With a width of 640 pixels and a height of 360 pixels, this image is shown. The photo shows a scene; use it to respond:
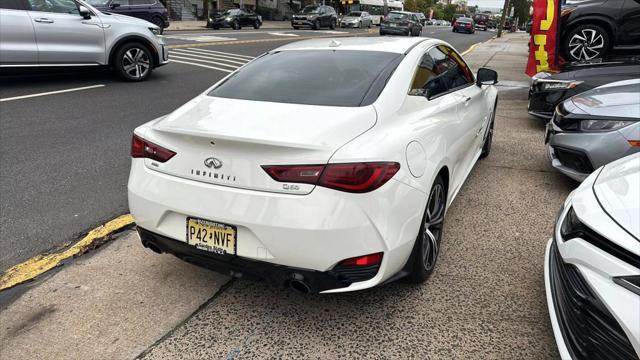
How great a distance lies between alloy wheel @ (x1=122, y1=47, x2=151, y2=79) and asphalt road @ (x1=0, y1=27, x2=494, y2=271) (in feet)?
0.83

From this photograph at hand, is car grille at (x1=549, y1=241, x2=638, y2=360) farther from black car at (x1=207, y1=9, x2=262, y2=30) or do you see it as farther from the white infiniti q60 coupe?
black car at (x1=207, y1=9, x2=262, y2=30)

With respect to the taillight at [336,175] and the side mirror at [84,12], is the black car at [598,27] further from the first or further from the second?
the taillight at [336,175]

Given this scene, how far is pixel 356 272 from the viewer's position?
2.35 meters

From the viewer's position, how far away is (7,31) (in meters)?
7.81

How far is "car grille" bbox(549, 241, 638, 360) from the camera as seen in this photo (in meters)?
1.76

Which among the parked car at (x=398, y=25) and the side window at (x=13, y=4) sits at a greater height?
the parked car at (x=398, y=25)

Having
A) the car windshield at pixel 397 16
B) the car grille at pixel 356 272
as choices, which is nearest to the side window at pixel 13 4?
the car grille at pixel 356 272

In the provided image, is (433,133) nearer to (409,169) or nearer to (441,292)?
(409,169)

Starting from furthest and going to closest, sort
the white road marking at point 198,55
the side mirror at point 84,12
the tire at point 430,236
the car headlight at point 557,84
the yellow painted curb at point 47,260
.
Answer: the white road marking at point 198,55 → the side mirror at point 84,12 → the car headlight at point 557,84 → the yellow painted curb at point 47,260 → the tire at point 430,236

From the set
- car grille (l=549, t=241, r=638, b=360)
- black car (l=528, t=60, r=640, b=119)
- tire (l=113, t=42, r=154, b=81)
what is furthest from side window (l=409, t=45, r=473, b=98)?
tire (l=113, t=42, r=154, b=81)

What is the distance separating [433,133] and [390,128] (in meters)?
0.47

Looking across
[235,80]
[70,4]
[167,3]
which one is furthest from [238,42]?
[167,3]

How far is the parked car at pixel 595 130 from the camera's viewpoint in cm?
402

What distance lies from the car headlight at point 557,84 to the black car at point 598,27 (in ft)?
15.2
